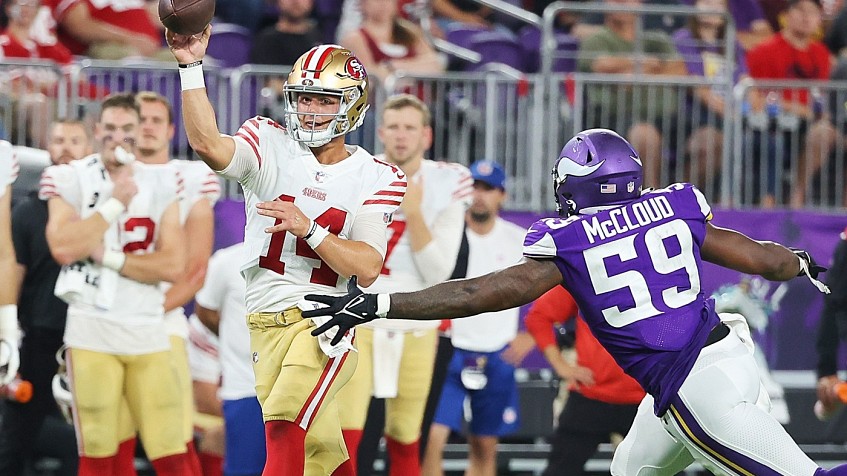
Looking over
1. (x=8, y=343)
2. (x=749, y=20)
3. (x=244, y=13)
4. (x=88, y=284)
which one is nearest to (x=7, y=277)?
(x=8, y=343)

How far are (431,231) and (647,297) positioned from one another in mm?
2308

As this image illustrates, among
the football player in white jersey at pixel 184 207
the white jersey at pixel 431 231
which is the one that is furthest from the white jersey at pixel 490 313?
the football player in white jersey at pixel 184 207

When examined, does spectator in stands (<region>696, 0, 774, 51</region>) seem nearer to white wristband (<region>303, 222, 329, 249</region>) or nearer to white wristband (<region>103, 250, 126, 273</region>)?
white wristband (<region>103, 250, 126, 273</region>)

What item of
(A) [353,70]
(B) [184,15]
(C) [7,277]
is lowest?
(C) [7,277]

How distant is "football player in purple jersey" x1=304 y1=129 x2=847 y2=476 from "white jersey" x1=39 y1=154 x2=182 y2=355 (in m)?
2.45

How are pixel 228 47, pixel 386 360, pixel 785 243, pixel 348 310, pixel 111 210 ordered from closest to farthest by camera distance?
pixel 348 310 → pixel 111 210 → pixel 386 360 → pixel 785 243 → pixel 228 47

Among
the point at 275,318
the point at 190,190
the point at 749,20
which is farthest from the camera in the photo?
the point at 749,20

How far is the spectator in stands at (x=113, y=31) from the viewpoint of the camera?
33.9 ft

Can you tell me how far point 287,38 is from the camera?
10352 mm

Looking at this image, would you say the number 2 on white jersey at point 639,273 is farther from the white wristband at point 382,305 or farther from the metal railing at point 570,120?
the metal railing at point 570,120

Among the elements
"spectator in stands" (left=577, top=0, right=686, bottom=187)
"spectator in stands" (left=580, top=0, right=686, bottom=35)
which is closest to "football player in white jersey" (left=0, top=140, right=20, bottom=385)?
"spectator in stands" (left=577, top=0, right=686, bottom=187)

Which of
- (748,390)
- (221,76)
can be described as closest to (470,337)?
(221,76)

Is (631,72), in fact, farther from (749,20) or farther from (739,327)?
(739,327)

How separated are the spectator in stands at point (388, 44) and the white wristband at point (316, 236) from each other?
16.9ft
